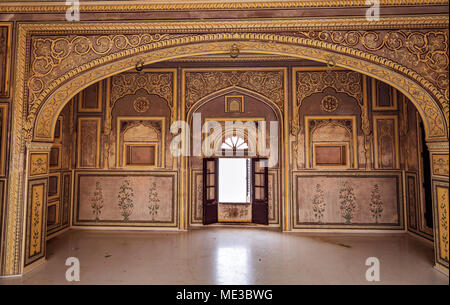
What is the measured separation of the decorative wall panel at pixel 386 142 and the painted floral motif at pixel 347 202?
74 cm

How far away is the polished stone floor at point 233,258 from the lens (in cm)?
339

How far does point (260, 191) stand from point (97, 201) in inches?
139

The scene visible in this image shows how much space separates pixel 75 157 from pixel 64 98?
93.8 inches

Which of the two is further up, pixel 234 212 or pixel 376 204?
pixel 376 204

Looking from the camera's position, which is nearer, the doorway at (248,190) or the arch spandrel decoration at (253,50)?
the arch spandrel decoration at (253,50)

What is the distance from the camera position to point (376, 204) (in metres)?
5.50

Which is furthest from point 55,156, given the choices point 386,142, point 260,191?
point 386,142

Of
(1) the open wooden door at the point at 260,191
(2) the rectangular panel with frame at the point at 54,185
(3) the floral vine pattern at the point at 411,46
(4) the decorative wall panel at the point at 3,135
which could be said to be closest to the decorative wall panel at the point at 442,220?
(3) the floral vine pattern at the point at 411,46

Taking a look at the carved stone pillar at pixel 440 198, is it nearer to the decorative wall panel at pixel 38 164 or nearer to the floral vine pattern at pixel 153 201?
the floral vine pattern at pixel 153 201

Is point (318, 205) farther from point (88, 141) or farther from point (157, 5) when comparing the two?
point (88, 141)

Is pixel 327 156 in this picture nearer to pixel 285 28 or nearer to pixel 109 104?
pixel 285 28

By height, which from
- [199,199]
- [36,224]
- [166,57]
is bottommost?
[36,224]
